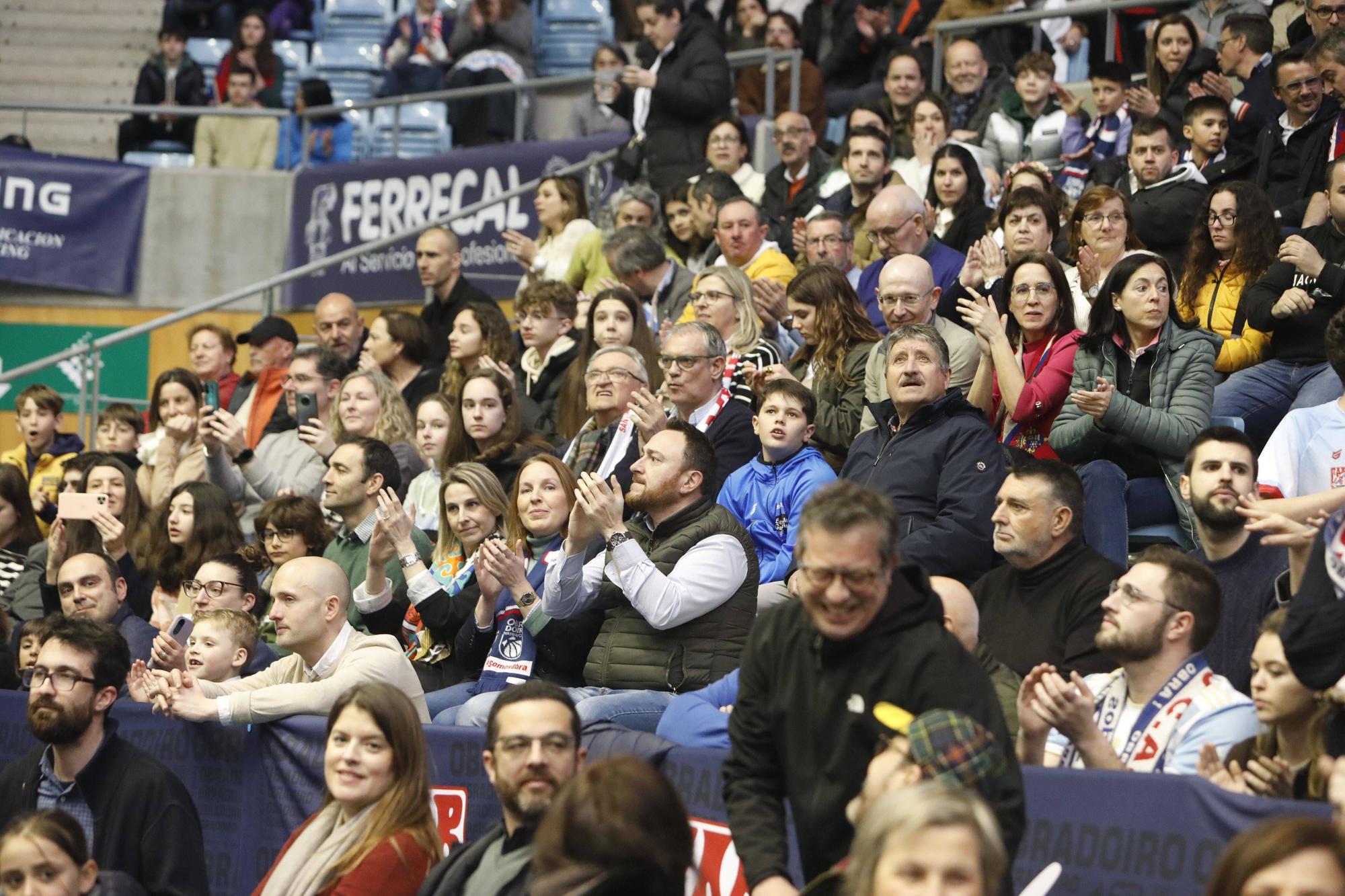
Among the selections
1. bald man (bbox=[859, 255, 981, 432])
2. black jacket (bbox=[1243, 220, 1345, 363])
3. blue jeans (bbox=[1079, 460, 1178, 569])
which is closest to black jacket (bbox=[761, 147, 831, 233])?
bald man (bbox=[859, 255, 981, 432])

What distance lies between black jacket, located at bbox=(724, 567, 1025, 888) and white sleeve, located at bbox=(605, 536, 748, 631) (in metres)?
1.94

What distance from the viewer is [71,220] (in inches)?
579

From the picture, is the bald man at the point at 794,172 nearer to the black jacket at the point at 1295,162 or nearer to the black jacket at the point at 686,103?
the black jacket at the point at 686,103

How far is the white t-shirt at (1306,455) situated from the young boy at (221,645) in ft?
12.1

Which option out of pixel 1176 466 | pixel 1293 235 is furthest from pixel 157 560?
pixel 1293 235

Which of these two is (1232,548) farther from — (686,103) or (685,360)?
(686,103)

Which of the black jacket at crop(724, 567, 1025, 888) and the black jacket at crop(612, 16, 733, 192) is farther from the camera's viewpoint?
the black jacket at crop(612, 16, 733, 192)

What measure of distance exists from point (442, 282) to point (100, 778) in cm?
558

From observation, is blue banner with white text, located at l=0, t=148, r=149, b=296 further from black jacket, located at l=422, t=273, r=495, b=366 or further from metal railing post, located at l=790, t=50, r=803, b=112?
metal railing post, located at l=790, t=50, r=803, b=112

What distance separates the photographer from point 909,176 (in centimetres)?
1076

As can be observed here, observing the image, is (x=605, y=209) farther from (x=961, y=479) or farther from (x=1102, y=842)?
(x=1102, y=842)

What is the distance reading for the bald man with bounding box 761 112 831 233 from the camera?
36.3 feet

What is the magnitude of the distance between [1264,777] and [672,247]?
6.89 m

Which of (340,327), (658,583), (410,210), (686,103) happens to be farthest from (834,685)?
(410,210)
